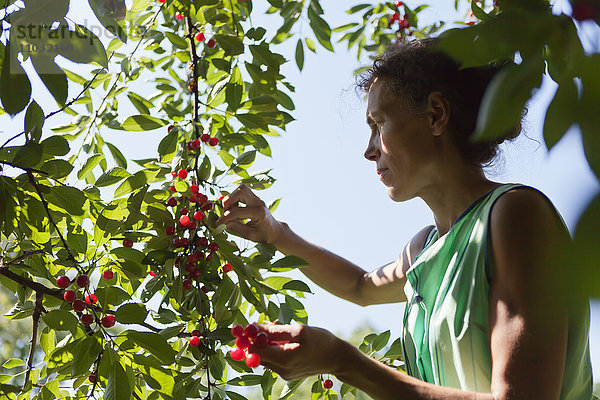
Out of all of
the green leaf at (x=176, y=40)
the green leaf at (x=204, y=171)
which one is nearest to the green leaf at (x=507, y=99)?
the green leaf at (x=204, y=171)

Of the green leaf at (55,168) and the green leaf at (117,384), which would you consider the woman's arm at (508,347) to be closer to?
the green leaf at (117,384)

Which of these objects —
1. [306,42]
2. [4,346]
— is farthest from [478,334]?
[4,346]

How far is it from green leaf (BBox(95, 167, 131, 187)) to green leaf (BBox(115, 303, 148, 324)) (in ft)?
1.27

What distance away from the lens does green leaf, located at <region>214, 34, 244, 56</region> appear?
161 centimetres

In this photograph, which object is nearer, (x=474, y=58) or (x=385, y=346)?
(x=474, y=58)

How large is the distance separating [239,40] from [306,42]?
0.81m

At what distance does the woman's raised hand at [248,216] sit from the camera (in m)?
1.49

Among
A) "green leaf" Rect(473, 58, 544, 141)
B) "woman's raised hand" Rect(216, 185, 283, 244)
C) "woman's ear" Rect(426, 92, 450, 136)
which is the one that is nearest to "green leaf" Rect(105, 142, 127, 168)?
"woman's raised hand" Rect(216, 185, 283, 244)

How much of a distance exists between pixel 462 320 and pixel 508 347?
0.44 ft

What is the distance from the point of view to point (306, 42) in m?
2.37

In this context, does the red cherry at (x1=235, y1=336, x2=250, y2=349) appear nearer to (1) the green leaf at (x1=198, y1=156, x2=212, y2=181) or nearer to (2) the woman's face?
(2) the woman's face

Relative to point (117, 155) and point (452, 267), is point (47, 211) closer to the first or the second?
point (117, 155)

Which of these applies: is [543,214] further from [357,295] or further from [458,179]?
[357,295]

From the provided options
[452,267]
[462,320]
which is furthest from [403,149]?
[462,320]
